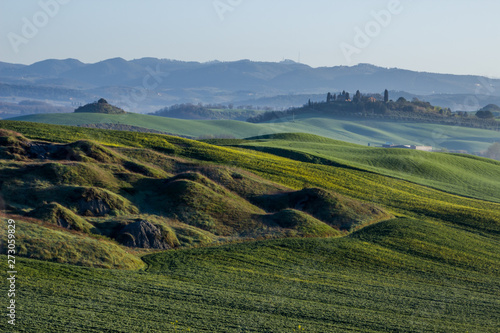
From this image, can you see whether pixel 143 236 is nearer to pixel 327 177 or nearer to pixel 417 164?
pixel 327 177

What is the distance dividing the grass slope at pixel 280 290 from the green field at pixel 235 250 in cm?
14

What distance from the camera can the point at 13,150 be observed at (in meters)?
61.2

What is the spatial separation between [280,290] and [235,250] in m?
11.4

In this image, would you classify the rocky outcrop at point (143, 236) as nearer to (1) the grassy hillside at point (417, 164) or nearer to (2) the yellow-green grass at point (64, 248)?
(2) the yellow-green grass at point (64, 248)

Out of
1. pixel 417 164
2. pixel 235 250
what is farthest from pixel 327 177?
pixel 235 250

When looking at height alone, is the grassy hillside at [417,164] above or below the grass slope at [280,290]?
above

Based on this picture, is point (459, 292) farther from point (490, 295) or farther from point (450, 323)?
point (450, 323)

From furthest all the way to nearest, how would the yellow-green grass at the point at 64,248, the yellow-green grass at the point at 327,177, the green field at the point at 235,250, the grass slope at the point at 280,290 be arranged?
the yellow-green grass at the point at 327,177 → the yellow-green grass at the point at 64,248 → the green field at the point at 235,250 → the grass slope at the point at 280,290

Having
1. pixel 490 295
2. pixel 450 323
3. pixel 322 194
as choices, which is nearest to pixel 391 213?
pixel 322 194

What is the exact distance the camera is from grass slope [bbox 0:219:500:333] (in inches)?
1172

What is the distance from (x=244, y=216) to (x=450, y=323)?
27.9 meters

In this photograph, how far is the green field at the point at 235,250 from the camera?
3180 centimetres

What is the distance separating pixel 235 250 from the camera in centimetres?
4928

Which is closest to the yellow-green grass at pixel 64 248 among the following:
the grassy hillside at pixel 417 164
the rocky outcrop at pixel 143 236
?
the rocky outcrop at pixel 143 236
